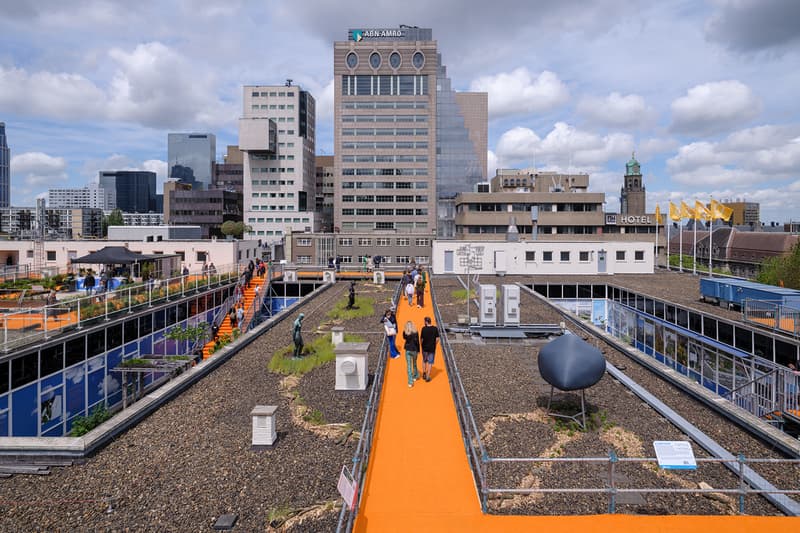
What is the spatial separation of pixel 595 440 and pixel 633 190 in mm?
146976

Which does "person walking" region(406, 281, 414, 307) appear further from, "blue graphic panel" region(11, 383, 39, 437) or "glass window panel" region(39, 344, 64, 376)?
"blue graphic panel" region(11, 383, 39, 437)

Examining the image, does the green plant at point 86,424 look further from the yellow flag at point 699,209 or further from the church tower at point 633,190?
the church tower at point 633,190

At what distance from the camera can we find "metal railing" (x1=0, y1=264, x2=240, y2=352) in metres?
17.8

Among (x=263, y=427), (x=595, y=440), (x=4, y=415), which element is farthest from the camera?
(x=4, y=415)

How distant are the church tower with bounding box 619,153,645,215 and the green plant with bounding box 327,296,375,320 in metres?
128

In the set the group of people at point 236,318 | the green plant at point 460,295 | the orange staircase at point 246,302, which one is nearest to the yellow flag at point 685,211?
the green plant at point 460,295

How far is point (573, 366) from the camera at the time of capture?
11.4m

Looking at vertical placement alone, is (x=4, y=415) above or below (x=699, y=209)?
below

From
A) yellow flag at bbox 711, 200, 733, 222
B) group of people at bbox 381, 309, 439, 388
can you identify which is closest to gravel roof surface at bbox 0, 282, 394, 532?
group of people at bbox 381, 309, 439, 388

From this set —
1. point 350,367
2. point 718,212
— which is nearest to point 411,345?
point 350,367

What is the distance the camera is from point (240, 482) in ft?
29.7

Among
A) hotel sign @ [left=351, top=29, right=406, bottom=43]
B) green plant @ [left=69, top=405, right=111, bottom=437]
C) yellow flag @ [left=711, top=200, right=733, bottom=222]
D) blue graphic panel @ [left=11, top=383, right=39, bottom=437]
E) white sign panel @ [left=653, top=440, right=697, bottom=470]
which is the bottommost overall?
blue graphic panel @ [left=11, top=383, right=39, bottom=437]

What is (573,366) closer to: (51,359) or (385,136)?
(51,359)

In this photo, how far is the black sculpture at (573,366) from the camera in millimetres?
11352
